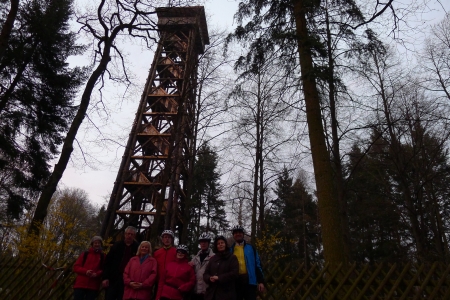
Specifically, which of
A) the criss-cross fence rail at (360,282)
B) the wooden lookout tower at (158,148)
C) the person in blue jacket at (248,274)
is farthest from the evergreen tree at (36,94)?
the person in blue jacket at (248,274)

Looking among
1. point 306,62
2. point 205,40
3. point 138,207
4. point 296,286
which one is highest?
point 205,40

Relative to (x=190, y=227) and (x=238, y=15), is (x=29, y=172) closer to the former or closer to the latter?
(x=238, y=15)

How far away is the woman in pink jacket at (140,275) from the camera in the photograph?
13.6 feet

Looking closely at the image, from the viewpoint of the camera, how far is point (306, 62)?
21.4 ft

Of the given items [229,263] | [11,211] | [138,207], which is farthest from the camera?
[138,207]

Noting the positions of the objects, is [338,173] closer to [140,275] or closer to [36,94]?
[140,275]

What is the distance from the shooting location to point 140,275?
4.28 meters

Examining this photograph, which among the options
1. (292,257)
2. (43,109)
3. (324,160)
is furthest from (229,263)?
(292,257)

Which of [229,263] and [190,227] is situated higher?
[190,227]

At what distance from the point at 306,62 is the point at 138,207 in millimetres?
11122

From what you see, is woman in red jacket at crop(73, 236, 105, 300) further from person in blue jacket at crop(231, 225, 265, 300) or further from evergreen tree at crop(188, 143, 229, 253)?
evergreen tree at crop(188, 143, 229, 253)

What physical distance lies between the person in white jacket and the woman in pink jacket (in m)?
0.55

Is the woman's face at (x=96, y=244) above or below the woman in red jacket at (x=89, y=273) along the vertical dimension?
above

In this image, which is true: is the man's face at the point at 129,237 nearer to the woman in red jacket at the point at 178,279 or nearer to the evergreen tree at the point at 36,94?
the woman in red jacket at the point at 178,279
